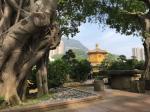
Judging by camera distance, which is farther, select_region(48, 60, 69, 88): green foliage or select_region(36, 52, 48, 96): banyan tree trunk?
select_region(48, 60, 69, 88): green foliage

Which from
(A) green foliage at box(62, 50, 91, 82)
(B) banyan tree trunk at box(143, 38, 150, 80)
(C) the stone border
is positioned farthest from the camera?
(A) green foliage at box(62, 50, 91, 82)

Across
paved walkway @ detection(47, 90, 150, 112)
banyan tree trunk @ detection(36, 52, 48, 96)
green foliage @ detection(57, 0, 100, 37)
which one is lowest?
paved walkway @ detection(47, 90, 150, 112)

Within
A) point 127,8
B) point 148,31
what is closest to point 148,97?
point 148,31

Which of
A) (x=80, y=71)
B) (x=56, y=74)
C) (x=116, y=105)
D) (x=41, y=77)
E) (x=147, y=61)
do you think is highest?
(x=147, y=61)

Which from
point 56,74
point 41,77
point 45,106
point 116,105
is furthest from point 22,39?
point 56,74

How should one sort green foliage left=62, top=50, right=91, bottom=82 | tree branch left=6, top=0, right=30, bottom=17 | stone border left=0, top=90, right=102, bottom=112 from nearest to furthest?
stone border left=0, top=90, right=102, bottom=112
tree branch left=6, top=0, right=30, bottom=17
green foliage left=62, top=50, right=91, bottom=82

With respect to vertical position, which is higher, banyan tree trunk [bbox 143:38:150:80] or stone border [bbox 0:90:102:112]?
banyan tree trunk [bbox 143:38:150:80]

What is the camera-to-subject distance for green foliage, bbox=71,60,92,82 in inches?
880

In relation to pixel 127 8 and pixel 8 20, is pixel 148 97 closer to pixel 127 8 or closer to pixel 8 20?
pixel 8 20

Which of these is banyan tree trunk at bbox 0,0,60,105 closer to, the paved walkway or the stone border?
the stone border

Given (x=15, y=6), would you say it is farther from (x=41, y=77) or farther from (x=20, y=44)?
(x=41, y=77)

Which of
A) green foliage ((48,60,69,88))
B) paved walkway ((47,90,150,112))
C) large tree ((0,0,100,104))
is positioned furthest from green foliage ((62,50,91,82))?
paved walkway ((47,90,150,112))

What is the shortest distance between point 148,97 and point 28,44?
4494 mm

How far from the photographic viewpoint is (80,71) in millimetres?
22594
